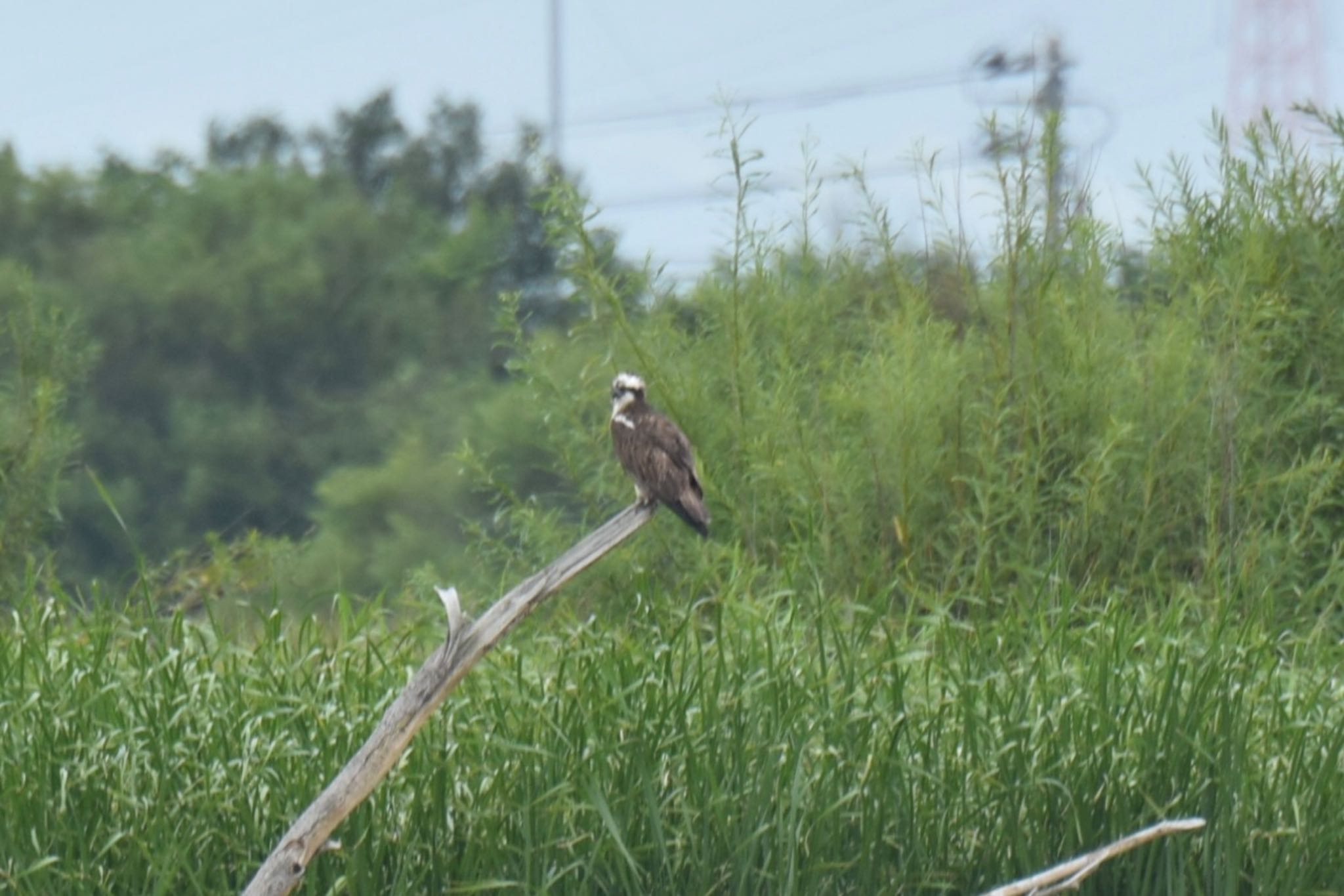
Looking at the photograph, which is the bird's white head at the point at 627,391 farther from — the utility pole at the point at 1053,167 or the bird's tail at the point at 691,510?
the utility pole at the point at 1053,167

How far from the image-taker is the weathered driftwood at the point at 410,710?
8.48 feet

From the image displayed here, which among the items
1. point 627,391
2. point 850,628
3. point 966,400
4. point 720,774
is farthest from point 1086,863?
point 966,400

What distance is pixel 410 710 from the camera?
2.61 m

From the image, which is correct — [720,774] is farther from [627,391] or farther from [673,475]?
[627,391]

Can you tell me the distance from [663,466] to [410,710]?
2.24ft

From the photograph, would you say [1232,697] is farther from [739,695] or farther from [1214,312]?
[1214,312]

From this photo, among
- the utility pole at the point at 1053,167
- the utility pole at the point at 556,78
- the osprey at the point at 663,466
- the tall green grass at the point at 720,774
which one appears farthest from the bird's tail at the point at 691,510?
the utility pole at the point at 556,78

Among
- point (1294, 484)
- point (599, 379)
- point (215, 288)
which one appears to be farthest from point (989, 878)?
point (215, 288)

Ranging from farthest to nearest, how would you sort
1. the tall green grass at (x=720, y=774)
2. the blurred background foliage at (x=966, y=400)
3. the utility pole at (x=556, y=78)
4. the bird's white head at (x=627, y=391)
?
the utility pole at (x=556, y=78) < the blurred background foliage at (x=966, y=400) < the bird's white head at (x=627, y=391) < the tall green grass at (x=720, y=774)

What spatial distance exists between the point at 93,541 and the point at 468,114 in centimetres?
700

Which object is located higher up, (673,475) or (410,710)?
(673,475)

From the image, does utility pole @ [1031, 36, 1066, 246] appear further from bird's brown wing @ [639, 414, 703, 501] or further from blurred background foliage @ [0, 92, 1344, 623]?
bird's brown wing @ [639, 414, 703, 501]

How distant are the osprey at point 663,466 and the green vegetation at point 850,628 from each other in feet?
0.75

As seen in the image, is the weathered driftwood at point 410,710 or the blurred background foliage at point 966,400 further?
the blurred background foliage at point 966,400
